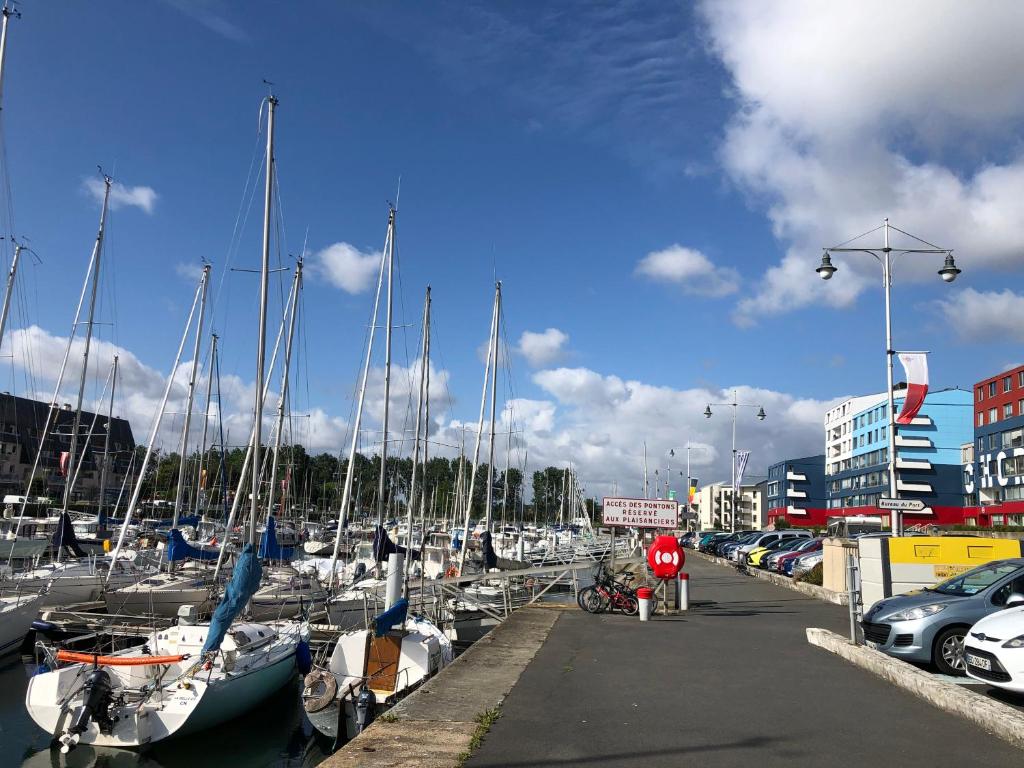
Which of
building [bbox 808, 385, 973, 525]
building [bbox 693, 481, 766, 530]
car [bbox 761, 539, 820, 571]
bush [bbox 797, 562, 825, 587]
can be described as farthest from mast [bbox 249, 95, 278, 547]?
building [bbox 693, 481, 766, 530]

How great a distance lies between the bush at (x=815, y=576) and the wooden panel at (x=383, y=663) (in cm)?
1660

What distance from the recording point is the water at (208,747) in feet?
47.4

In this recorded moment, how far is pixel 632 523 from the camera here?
71.9 ft

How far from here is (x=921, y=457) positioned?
98.1m

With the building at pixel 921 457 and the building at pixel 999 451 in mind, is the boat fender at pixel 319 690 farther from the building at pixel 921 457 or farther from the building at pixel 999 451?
the building at pixel 921 457

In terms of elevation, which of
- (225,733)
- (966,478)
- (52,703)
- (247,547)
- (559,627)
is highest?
(966,478)

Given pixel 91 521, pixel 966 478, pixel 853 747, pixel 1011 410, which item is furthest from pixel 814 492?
pixel 853 747

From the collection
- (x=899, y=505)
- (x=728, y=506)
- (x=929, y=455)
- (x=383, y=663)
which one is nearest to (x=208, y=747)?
(x=383, y=663)

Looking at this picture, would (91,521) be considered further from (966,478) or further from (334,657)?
(966,478)

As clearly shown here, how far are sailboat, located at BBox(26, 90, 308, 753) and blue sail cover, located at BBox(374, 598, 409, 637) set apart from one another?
104 inches

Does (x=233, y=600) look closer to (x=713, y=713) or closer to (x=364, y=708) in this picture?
(x=364, y=708)

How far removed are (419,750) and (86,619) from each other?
63.2ft

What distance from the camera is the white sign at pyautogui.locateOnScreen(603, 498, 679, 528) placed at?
2188 cm

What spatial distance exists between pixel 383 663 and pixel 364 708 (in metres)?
1.00
